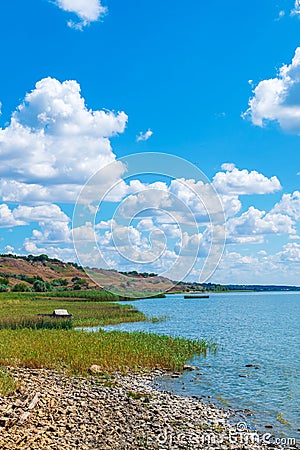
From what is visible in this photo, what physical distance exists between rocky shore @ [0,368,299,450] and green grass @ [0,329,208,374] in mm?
3224

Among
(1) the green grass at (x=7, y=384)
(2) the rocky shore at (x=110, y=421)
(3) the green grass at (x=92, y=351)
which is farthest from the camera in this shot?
(3) the green grass at (x=92, y=351)

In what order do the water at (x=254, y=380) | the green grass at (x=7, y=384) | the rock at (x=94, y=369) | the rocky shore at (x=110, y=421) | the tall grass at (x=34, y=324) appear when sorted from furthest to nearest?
the tall grass at (x=34, y=324) → the rock at (x=94, y=369) → the water at (x=254, y=380) → the green grass at (x=7, y=384) → the rocky shore at (x=110, y=421)

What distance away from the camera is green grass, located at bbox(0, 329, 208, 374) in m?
21.7

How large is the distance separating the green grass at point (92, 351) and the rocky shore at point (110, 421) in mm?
3224

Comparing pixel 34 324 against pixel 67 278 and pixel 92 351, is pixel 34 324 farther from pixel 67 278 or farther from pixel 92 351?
pixel 67 278

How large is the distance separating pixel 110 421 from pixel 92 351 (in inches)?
405

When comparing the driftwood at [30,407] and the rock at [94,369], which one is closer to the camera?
the driftwood at [30,407]

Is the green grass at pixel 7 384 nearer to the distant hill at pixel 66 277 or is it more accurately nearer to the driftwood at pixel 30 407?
the driftwood at pixel 30 407

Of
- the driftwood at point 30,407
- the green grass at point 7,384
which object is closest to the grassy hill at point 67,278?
the green grass at point 7,384

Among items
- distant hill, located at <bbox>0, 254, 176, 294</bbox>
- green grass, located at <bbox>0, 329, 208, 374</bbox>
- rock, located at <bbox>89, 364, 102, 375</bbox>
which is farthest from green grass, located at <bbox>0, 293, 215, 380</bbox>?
distant hill, located at <bbox>0, 254, 176, 294</bbox>

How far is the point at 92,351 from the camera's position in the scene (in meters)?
23.9

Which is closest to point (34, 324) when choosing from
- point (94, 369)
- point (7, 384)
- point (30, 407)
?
point (94, 369)

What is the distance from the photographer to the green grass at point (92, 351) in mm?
21688

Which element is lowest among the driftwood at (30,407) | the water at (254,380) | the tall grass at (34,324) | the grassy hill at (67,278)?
the water at (254,380)
